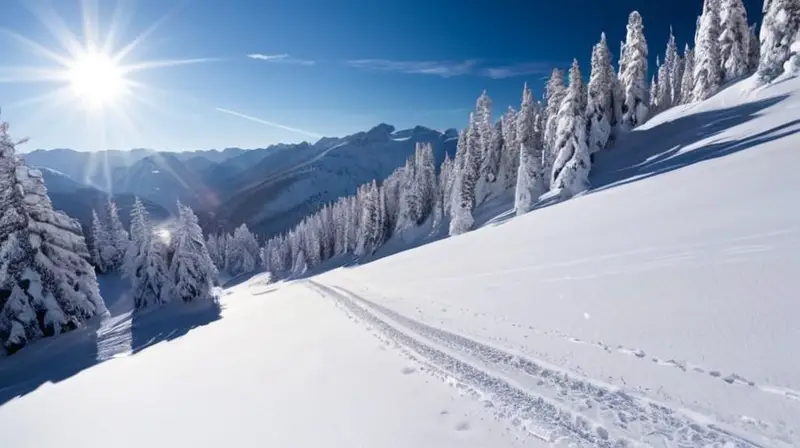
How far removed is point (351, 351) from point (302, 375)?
1.52 metres

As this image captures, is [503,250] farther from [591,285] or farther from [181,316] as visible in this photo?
[181,316]

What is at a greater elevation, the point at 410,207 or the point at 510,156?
the point at 510,156

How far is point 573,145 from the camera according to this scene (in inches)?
1407

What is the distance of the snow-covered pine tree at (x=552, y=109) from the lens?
1759 inches

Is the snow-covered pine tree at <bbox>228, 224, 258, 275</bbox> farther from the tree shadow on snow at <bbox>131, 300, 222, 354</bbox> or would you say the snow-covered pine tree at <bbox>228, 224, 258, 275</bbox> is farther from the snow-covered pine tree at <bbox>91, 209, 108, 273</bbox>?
the tree shadow on snow at <bbox>131, 300, 222, 354</bbox>

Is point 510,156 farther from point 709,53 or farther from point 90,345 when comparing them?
point 90,345

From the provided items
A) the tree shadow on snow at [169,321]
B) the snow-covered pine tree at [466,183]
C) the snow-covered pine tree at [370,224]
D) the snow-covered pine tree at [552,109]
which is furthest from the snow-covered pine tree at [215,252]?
the snow-covered pine tree at [552,109]

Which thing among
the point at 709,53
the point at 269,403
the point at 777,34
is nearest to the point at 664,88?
the point at 709,53

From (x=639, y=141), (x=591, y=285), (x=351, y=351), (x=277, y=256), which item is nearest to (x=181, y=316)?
(x=351, y=351)

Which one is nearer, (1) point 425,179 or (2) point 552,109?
(2) point 552,109

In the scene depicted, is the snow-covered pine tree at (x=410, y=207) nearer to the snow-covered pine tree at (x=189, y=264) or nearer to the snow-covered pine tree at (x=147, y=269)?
the snow-covered pine tree at (x=189, y=264)

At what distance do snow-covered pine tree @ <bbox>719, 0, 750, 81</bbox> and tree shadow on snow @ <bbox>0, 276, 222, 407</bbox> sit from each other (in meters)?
56.6

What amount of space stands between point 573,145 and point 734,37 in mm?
22761

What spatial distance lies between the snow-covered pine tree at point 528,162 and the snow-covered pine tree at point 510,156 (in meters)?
3.31
